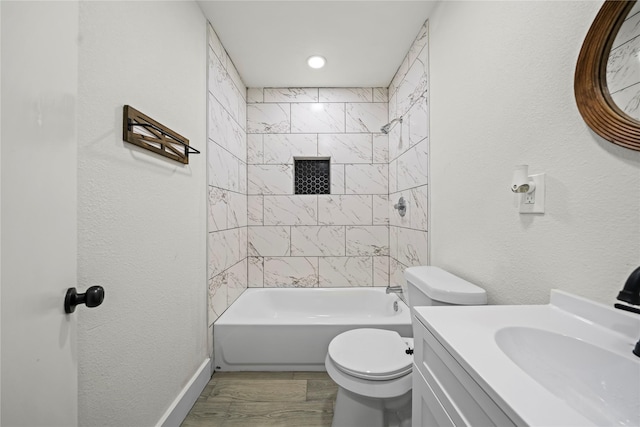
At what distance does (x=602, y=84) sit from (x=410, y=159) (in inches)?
55.8

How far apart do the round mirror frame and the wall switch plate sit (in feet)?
0.72

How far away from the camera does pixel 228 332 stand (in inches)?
75.0

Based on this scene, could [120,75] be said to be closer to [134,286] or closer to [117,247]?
[117,247]

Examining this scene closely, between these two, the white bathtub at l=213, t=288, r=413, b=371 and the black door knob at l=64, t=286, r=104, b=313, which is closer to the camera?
the black door knob at l=64, t=286, r=104, b=313

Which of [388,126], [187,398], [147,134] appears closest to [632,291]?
[147,134]

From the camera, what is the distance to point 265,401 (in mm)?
1645

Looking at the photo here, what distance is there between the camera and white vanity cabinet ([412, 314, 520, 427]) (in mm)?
511

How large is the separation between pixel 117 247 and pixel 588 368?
1.46 meters

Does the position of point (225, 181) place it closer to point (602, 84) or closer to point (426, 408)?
point (426, 408)

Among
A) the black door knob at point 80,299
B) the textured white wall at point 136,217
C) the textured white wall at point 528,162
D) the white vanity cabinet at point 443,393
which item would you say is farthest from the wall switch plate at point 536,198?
the textured white wall at point 136,217

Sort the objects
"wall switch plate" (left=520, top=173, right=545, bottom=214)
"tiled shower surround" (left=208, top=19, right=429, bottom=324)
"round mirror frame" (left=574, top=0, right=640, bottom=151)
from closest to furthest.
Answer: "round mirror frame" (left=574, top=0, right=640, bottom=151) < "wall switch plate" (left=520, top=173, right=545, bottom=214) < "tiled shower surround" (left=208, top=19, right=429, bottom=324)

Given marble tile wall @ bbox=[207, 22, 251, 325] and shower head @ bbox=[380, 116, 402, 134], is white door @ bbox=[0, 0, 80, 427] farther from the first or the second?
shower head @ bbox=[380, 116, 402, 134]

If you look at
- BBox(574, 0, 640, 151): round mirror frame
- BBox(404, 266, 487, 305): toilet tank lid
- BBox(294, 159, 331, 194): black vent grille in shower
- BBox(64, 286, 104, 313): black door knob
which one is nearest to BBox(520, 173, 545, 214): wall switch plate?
BBox(574, 0, 640, 151): round mirror frame

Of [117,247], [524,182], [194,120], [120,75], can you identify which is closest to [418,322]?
[524,182]
